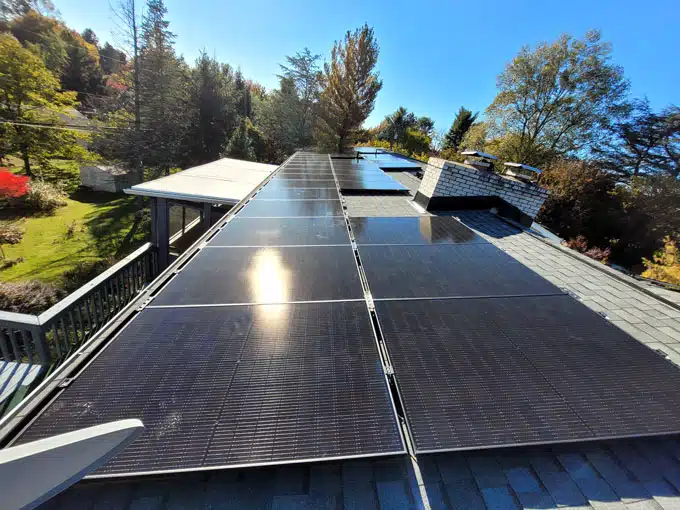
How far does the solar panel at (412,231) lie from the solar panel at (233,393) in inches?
88.5

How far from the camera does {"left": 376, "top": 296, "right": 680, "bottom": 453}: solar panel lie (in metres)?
1.66

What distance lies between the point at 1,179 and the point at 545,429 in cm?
2285

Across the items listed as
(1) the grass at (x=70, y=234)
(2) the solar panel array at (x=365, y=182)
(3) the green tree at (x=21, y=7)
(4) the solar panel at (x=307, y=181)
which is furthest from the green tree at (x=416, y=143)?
(3) the green tree at (x=21, y=7)

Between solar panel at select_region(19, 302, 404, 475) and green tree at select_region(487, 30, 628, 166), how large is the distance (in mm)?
29710

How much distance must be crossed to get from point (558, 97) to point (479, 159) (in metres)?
23.1

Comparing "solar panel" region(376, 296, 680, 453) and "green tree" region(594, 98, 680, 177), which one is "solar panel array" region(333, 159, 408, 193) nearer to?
"solar panel" region(376, 296, 680, 453)

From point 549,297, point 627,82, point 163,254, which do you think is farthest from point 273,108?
point 549,297

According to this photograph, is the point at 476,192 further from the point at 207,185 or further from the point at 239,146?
the point at 239,146

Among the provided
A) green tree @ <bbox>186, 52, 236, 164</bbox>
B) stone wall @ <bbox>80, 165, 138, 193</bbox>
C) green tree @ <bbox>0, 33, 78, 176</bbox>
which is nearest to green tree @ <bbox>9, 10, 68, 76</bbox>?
green tree @ <bbox>0, 33, 78, 176</bbox>

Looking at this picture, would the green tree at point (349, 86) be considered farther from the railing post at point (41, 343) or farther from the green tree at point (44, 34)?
the green tree at point (44, 34)

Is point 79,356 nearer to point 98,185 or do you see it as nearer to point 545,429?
point 545,429

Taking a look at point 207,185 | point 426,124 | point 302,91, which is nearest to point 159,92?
point 302,91

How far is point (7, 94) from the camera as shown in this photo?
65.2ft

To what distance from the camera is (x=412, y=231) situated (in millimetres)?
4789
